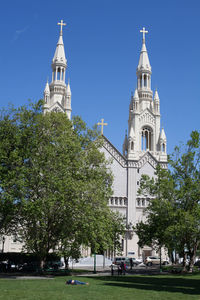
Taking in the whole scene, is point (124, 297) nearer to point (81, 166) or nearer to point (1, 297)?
point (1, 297)

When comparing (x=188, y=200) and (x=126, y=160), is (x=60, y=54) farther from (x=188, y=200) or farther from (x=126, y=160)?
(x=188, y=200)

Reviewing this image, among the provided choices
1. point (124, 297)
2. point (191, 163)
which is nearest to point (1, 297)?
point (124, 297)

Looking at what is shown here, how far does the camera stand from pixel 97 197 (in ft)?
107

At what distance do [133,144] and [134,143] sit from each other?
33cm

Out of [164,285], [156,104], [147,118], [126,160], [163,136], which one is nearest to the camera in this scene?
[164,285]

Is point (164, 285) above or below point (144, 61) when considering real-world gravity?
below

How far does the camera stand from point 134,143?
67.6 meters

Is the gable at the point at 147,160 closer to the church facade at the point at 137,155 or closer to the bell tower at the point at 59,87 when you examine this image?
the church facade at the point at 137,155

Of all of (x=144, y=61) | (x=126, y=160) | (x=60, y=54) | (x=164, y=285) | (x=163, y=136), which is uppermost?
(x=60, y=54)

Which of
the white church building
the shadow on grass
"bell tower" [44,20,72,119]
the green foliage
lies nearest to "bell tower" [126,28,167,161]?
the white church building

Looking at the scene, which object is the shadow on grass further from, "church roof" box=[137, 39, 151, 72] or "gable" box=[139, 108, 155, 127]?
"church roof" box=[137, 39, 151, 72]

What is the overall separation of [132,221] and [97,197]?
3293cm


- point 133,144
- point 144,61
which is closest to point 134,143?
point 133,144

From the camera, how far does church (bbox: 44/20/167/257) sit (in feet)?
211
